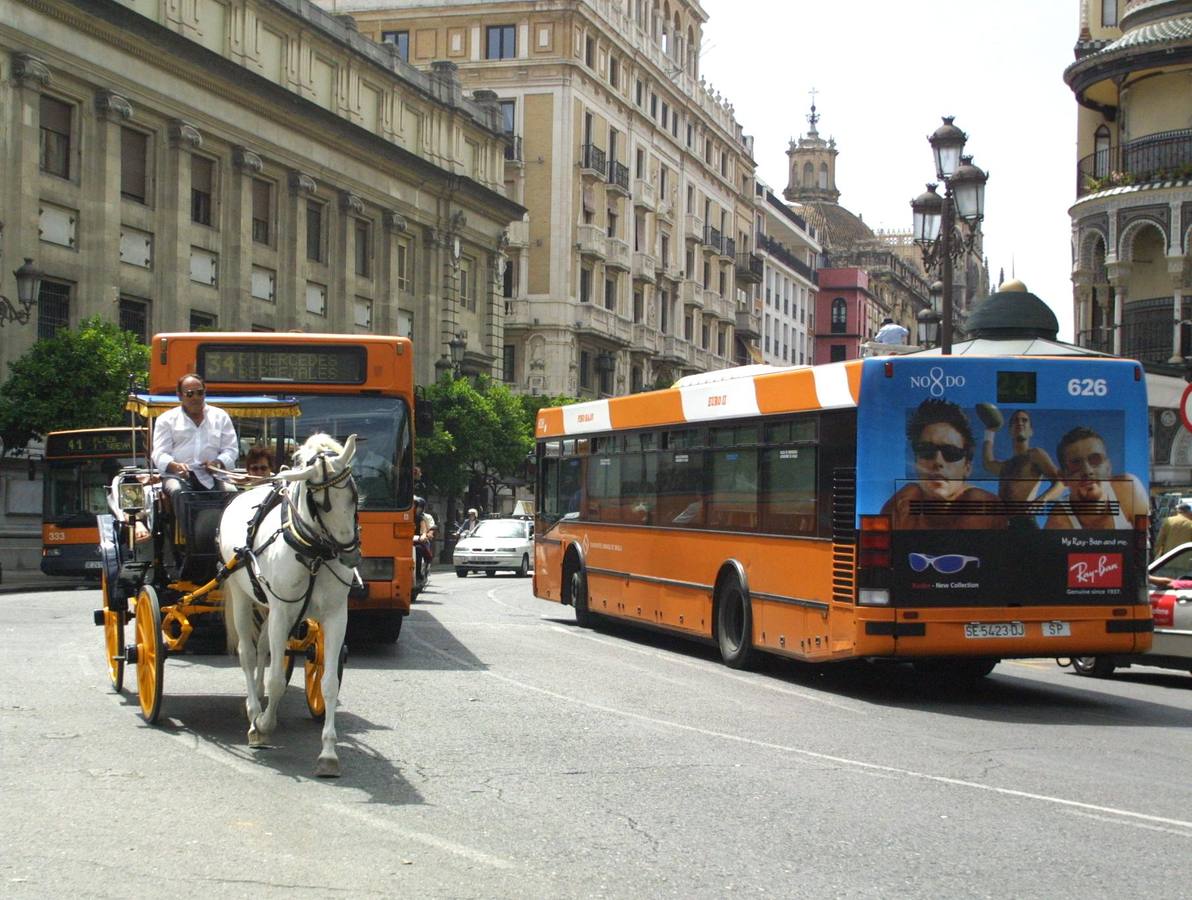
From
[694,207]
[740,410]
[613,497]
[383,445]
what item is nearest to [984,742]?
[740,410]

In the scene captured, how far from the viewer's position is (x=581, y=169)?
7481cm

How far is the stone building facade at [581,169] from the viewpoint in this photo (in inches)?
2904

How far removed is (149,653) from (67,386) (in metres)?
23.7

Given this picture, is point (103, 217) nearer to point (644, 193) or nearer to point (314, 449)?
point (314, 449)

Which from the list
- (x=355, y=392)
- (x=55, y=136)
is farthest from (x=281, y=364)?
(x=55, y=136)

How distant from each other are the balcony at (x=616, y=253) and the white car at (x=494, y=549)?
36.2 m

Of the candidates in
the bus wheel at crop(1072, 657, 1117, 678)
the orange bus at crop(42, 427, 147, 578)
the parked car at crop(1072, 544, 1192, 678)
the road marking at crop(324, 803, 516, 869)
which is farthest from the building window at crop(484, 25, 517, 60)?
the road marking at crop(324, 803, 516, 869)

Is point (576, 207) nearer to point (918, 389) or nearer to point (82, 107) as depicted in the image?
point (82, 107)

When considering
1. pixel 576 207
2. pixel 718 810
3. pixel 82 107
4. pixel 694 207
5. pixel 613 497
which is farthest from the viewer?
pixel 694 207

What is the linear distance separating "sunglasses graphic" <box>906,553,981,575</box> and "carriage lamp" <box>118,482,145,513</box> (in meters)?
6.17

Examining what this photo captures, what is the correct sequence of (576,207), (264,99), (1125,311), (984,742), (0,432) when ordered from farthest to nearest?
(576,207) → (264,99) → (1125,311) → (0,432) → (984,742)

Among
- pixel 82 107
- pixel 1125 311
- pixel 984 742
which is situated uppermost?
pixel 82 107

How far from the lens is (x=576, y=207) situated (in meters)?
75.0

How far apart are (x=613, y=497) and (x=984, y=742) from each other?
30.0 ft
